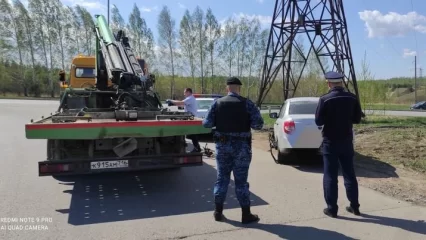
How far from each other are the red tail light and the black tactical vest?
3.41 meters

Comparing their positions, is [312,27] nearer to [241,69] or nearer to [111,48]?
[111,48]

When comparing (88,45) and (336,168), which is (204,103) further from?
(88,45)

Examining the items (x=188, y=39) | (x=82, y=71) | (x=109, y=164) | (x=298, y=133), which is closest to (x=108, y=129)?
(x=109, y=164)

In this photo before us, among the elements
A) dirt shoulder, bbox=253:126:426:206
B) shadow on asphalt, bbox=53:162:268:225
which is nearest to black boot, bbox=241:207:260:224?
shadow on asphalt, bbox=53:162:268:225

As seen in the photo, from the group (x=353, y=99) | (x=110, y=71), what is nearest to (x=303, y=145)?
(x=353, y=99)

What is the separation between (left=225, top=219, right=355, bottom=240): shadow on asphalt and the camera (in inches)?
172

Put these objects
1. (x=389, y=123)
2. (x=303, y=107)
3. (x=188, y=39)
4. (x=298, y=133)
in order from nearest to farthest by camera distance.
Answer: (x=298, y=133), (x=303, y=107), (x=389, y=123), (x=188, y=39)

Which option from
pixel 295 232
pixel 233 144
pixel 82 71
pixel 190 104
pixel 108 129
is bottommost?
pixel 295 232

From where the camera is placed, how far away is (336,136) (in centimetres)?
518

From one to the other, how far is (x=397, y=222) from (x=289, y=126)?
3.61 meters

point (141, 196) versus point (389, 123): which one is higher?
point (389, 123)

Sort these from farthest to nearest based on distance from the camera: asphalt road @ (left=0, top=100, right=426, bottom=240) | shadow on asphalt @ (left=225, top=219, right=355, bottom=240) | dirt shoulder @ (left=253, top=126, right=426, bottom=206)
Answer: dirt shoulder @ (left=253, top=126, right=426, bottom=206)
asphalt road @ (left=0, top=100, right=426, bottom=240)
shadow on asphalt @ (left=225, top=219, right=355, bottom=240)

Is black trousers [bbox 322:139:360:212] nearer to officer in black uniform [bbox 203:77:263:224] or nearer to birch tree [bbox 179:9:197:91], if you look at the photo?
officer in black uniform [bbox 203:77:263:224]

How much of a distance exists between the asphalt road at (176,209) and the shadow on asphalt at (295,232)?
0.04ft
